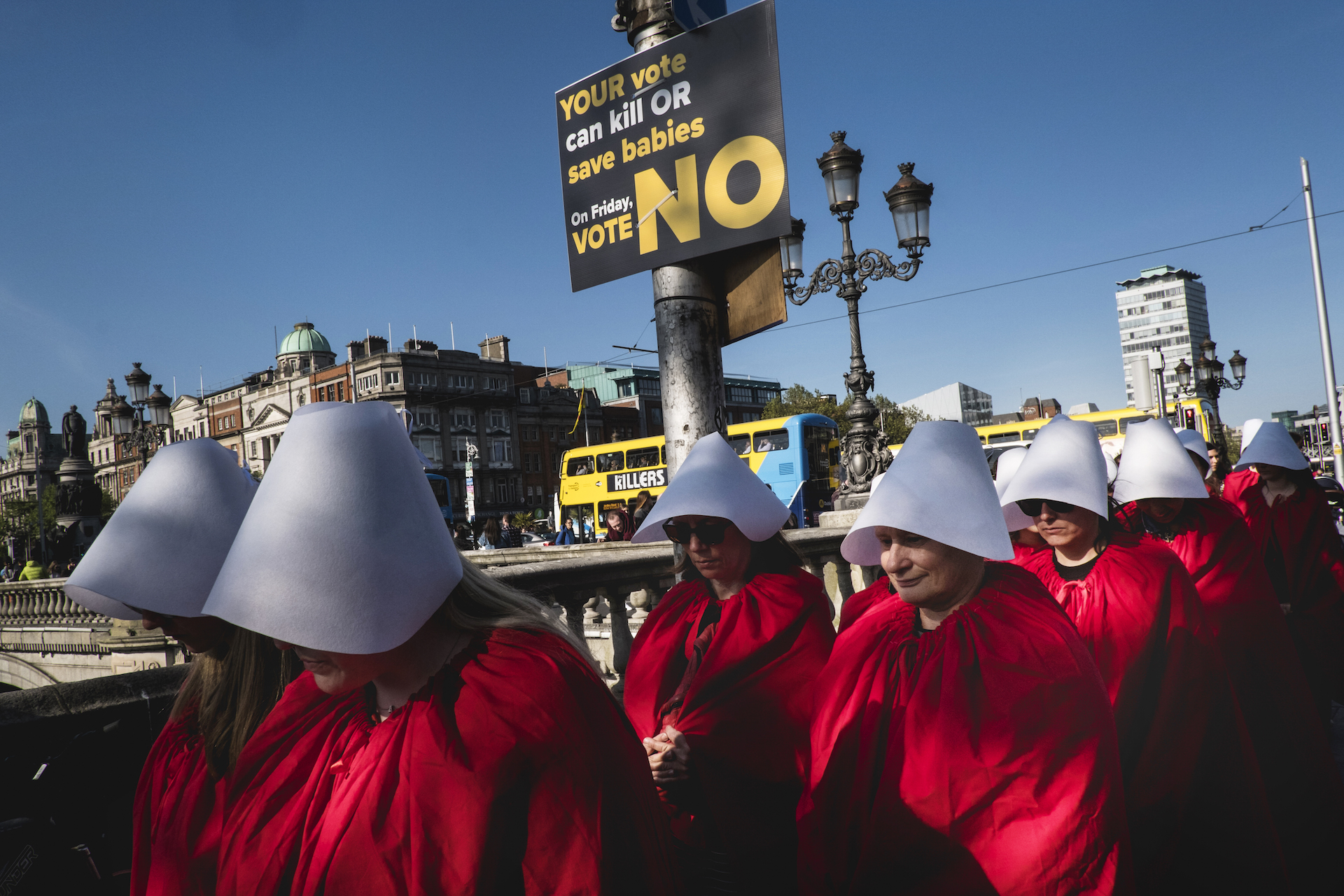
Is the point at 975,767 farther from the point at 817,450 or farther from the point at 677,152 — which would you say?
the point at 817,450

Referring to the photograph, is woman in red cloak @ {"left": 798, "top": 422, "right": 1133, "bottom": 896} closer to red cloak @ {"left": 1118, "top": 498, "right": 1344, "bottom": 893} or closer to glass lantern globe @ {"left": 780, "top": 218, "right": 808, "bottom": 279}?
red cloak @ {"left": 1118, "top": 498, "right": 1344, "bottom": 893}

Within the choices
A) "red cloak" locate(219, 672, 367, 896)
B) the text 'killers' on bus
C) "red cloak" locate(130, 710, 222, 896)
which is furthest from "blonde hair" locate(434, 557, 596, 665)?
the text 'killers' on bus

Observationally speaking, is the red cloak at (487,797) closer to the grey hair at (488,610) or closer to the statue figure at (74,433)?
the grey hair at (488,610)

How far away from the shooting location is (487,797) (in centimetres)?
144

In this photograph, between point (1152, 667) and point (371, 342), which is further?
point (371, 342)

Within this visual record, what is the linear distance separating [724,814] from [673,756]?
0.28 m

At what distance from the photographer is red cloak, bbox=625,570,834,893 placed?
2.91 metres

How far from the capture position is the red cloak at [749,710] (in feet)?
9.55

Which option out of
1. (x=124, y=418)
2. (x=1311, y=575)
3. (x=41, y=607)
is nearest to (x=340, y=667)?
(x=1311, y=575)

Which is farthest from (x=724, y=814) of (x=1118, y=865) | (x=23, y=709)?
(x=23, y=709)

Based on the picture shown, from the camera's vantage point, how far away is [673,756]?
283 cm

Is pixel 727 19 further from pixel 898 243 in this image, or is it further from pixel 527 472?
pixel 527 472

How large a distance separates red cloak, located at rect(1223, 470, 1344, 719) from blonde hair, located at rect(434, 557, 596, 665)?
5.55 m

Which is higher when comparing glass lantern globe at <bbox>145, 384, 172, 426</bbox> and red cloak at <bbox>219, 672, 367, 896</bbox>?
glass lantern globe at <bbox>145, 384, 172, 426</bbox>
